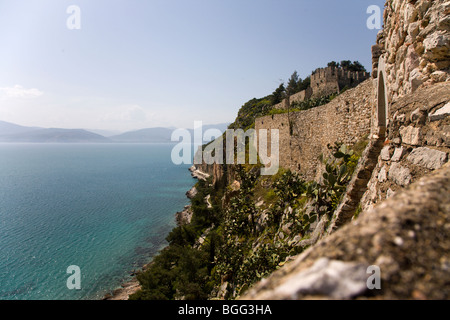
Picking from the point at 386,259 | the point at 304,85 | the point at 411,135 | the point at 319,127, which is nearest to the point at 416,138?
the point at 411,135

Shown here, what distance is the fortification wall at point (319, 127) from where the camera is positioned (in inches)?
370

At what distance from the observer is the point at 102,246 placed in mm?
36406

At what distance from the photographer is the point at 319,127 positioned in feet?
46.8

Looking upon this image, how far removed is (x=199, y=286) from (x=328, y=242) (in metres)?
22.3

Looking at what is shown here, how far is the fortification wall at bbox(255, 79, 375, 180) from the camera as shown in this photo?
941 cm

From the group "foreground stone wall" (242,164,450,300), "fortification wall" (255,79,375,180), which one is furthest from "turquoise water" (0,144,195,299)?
"foreground stone wall" (242,164,450,300)

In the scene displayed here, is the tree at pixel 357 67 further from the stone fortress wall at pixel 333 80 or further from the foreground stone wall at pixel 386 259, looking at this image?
the foreground stone wall at pixel 386 259

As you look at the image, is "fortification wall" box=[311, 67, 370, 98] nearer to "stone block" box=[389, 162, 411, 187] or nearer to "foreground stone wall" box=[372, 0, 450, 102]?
"foreground stone wall" box=[372, 0, 450, 102]

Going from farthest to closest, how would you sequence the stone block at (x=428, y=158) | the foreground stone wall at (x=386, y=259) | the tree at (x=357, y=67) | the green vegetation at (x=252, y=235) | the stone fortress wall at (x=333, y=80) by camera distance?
1. the tree at (x=357, y=67)
2. the stone fortress wall at (x=333, y=80)
3. the green vegetation at (x=252, y=235)
4. the stone block at (x=428, y=158)
5. the foreground stone wall at (x=386, y=259)

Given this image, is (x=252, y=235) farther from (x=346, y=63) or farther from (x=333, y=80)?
(x=346, y=63)

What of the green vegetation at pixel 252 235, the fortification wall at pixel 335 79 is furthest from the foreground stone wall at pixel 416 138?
the fortification wall at pixel 335 79
